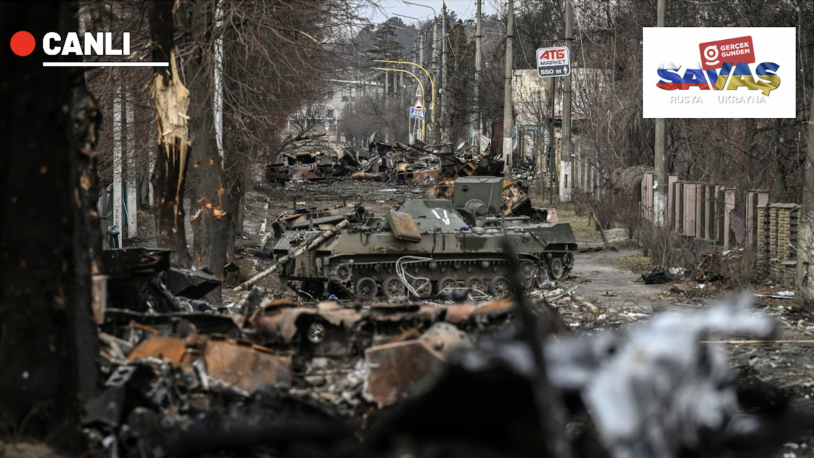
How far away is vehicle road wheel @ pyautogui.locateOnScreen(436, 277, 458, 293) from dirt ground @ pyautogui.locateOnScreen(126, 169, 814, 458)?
2023 mm

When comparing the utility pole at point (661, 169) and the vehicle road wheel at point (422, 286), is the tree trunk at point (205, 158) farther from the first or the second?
the utility pole at point (661, 169)

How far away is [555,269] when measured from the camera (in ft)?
58.2

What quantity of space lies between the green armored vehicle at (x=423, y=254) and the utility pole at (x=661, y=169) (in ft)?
8.02

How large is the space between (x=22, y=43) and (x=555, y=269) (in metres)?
13.9

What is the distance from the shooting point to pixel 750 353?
976 cm

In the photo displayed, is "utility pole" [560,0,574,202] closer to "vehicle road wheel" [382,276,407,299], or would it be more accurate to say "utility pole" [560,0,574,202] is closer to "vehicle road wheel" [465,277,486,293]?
"vehicle road wheel" [465,277,486,293]

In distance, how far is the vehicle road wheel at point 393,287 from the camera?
626 inches

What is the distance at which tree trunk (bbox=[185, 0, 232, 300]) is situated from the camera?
1220 cm

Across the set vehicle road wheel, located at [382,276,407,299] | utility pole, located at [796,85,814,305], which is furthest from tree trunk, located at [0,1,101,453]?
vehicle road wheel, located at [382,276,407,299]

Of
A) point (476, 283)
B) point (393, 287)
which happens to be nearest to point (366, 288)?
point (393, 287)

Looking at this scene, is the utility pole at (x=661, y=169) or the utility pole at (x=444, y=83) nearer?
the utility pole at (x=661, y=169)

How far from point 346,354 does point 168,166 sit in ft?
14.8

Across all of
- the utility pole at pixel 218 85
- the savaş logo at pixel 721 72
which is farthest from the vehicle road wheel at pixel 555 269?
the utility pole at pixel 218 85

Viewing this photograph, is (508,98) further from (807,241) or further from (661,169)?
(807,241)
